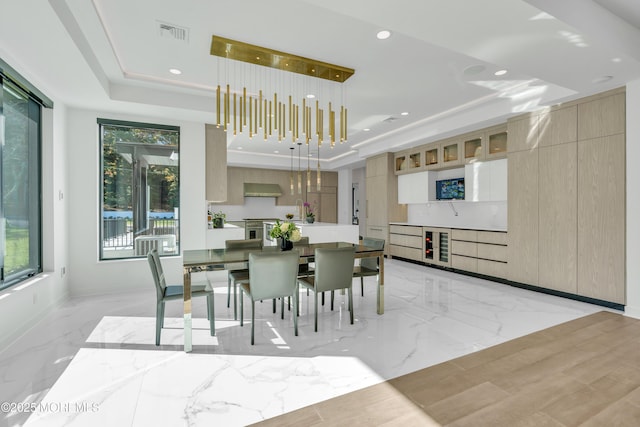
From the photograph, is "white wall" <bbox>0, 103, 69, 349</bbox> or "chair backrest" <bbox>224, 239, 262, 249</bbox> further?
"chair backrest" <bbox>224, 239, 262, 249</bbox>

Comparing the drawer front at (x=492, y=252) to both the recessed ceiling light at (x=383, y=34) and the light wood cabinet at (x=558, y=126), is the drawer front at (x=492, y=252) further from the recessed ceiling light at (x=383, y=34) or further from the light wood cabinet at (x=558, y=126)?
the recessed ceiling light at (x=383, y=34)

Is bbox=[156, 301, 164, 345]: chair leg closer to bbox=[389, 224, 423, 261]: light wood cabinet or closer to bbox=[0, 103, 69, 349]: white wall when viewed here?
bbox=[0, 103, 69, 349]: white wall

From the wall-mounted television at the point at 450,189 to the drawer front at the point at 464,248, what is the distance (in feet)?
3.02

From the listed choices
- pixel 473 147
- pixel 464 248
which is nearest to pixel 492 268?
pixel 464 248

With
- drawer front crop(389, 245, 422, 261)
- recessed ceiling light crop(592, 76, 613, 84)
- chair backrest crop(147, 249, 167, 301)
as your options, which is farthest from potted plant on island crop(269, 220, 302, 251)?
drawer front crop(389, 245, 422, 261)

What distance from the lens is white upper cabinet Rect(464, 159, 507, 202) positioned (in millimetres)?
5230

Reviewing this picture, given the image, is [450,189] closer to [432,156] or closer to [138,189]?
[432,156]

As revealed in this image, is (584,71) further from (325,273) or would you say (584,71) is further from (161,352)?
(161,352)

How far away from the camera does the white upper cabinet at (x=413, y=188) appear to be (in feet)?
21.9

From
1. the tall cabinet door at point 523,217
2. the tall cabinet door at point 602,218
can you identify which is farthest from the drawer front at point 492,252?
the tall cabinet door at point 602,218

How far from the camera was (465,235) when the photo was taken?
568cm

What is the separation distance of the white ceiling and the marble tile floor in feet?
8.53

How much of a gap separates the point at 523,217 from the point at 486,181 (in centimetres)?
102

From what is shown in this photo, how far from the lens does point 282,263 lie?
2936mm
